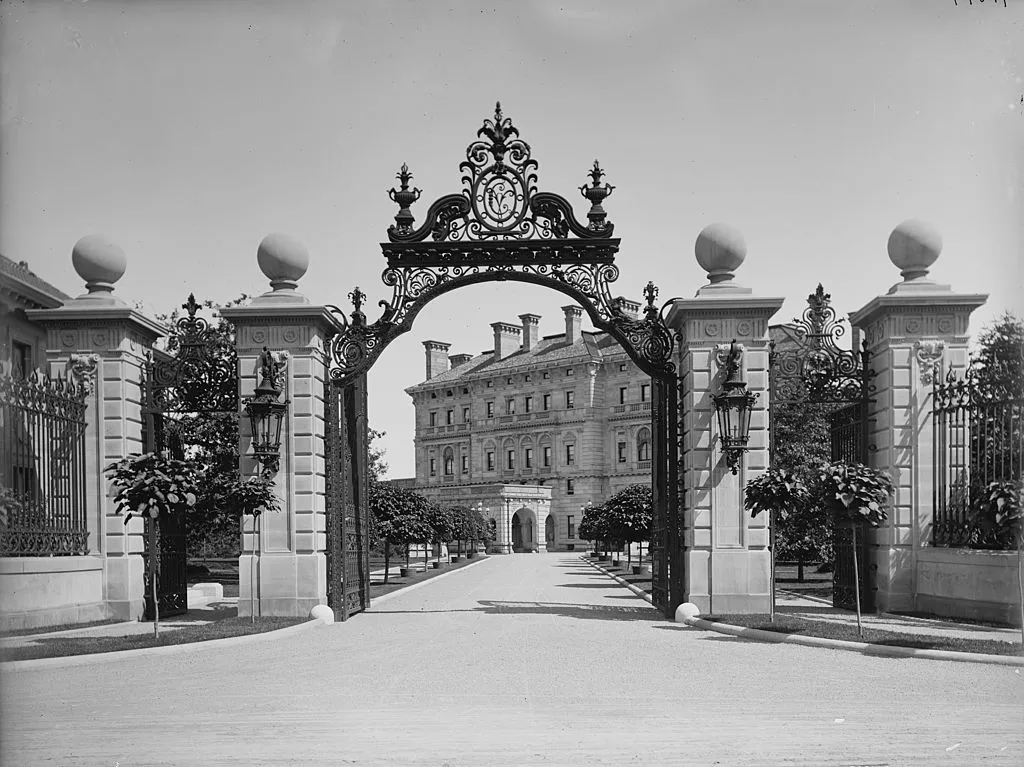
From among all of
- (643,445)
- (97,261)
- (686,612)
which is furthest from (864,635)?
(643,445)

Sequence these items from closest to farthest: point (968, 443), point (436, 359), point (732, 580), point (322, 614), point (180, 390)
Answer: point (968, 443), point (322, 614), point (732, 580), point (180, 390), point (436, 359)

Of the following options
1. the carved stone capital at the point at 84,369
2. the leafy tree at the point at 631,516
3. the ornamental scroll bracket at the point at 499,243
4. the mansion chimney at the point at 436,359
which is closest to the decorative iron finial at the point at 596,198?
the ornamental scroll bracket at the point at 499,243

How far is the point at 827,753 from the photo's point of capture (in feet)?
23.2

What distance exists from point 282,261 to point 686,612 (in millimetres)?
8166

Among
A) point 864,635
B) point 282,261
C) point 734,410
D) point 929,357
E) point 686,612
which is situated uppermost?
point 282,261

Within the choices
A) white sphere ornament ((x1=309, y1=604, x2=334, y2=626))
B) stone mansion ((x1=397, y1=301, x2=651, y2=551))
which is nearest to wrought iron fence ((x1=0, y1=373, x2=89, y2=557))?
white sphere ornament ((x1=309, y1=604, x2=334, y2=626))

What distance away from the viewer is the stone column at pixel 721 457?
16.3 meters

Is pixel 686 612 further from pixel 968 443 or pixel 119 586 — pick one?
pixel 119 586

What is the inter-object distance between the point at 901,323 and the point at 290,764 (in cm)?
1264

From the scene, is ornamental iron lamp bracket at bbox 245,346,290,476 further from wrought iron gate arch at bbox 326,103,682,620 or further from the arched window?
the arched window

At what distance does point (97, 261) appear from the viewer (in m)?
17.0

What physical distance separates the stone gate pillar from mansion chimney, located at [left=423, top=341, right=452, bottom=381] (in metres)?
85.3

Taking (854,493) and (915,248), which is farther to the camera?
(915,248)

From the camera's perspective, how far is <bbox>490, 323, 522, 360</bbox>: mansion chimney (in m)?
94.1
